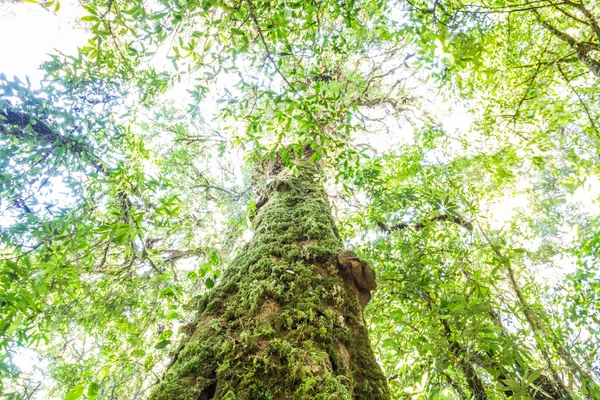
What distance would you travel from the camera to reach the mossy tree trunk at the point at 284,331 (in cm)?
130

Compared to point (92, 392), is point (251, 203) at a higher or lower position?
higher

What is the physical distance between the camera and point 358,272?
2.22 meters

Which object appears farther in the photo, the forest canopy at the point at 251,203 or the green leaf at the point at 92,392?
the forest canopy at the point at 251,203

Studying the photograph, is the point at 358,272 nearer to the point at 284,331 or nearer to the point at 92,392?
the point at 284,331

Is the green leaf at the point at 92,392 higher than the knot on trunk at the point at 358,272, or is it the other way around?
the knot on trunk at the point at 358,272

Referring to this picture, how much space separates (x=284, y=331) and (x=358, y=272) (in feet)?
2.77

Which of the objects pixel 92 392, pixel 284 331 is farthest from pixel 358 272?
pixel 92 392

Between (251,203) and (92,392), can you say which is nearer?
(92,392)

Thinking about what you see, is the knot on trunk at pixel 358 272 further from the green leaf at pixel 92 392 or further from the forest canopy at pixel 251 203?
the green leaf at pixel 92 392

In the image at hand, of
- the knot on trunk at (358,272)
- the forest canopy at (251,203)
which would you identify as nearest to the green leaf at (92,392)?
the forest canopy at (251,203)

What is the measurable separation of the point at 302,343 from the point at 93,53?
226 cm

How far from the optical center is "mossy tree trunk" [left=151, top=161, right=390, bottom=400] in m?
1.30

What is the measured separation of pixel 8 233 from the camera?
3.12 metres

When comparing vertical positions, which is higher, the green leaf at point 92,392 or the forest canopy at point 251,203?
the forest canopy at point 251,203
